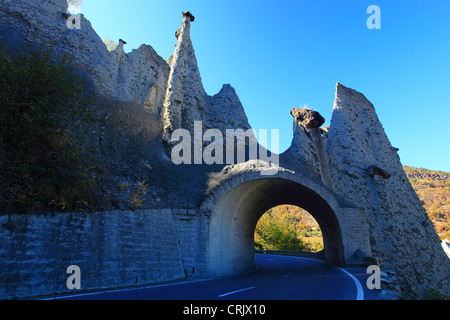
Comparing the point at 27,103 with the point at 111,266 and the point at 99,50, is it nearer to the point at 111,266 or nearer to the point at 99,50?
the point at 111,266

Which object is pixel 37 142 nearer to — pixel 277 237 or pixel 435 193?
pixel 277 237

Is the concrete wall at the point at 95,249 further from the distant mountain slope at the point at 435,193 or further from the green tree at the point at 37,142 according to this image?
the distant mountain slope at the point at 435,193

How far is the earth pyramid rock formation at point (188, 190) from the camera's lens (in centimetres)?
874

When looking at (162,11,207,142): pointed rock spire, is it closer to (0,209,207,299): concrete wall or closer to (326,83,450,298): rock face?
(0,209,207,299): concrete wall

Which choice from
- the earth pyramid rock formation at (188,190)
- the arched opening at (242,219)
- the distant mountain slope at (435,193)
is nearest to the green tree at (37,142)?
the earth pyramid rock formation at (188,190)

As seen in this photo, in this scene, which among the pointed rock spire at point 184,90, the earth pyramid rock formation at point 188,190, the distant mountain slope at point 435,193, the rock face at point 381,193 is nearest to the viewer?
the earth pyramid rock formation at point 188,190

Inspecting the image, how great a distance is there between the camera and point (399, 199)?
24.6 metres

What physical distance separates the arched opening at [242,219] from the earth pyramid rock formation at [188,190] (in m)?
0.11

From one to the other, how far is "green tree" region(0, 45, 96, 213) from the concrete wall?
0.77 meters

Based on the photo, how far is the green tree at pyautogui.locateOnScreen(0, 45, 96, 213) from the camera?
837 cm

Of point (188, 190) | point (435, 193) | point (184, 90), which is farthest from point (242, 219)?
point (435, 193)

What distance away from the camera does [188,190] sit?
50.8 ft

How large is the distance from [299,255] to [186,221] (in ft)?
75.2
